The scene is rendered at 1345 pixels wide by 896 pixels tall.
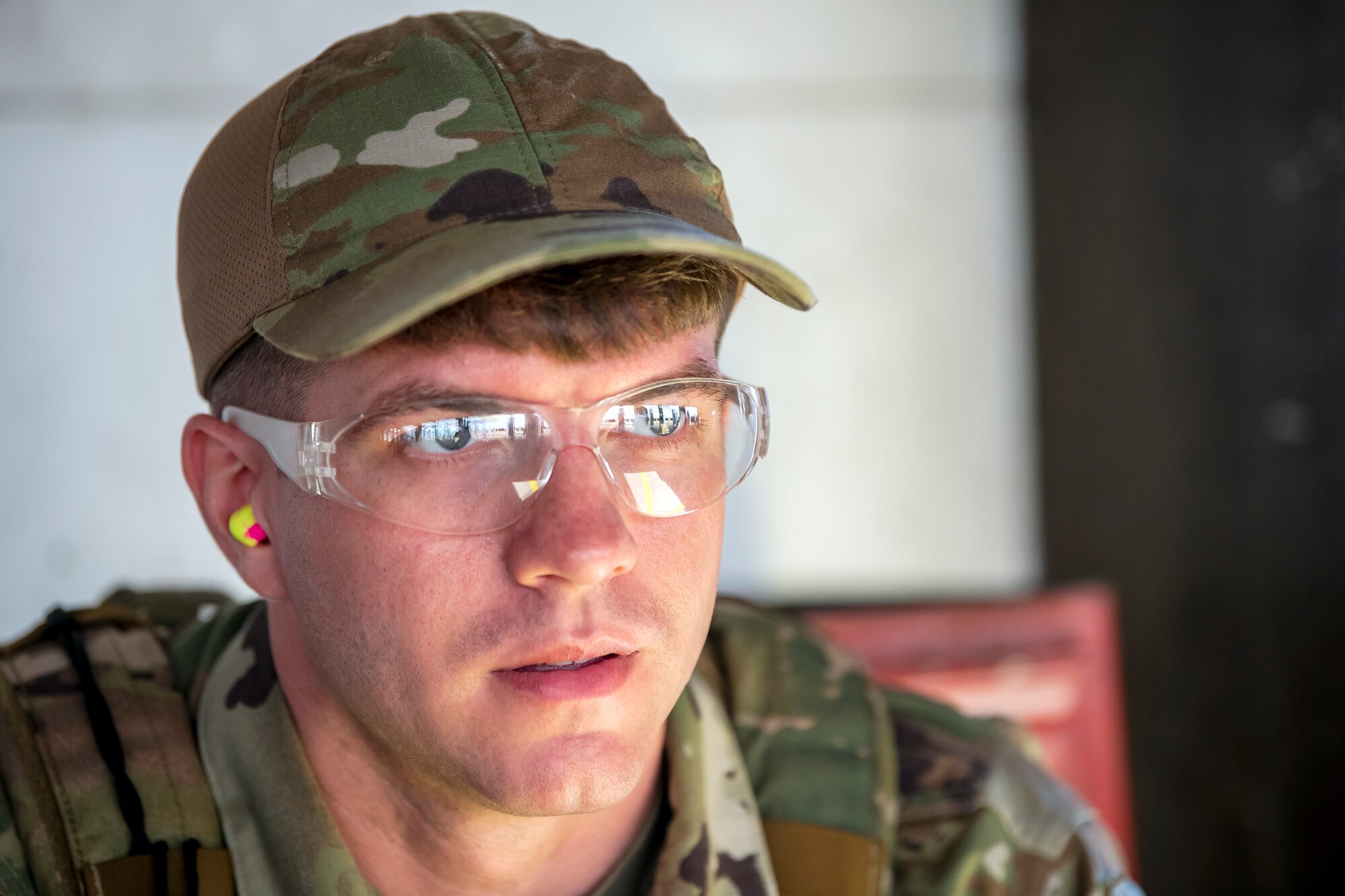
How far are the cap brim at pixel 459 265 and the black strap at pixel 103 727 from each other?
1.53 ft

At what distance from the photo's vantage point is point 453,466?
0.96m

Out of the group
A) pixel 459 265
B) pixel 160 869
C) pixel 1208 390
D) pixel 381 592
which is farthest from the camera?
pixel 1208 390

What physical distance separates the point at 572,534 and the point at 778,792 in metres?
0.52

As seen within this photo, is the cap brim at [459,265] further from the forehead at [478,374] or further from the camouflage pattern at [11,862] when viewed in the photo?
the camouflage pattern at [11,862]

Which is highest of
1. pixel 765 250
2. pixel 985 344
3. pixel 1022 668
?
pixel 765 250

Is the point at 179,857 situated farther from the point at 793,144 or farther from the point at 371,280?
the point at 793,144

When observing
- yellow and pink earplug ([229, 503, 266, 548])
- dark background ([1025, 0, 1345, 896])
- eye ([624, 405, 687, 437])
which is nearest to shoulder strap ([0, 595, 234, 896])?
yellow and pink earplug ([229, 503, 266, 548])

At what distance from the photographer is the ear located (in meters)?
1.09

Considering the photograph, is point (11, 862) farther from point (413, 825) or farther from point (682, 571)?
point (682, 571)

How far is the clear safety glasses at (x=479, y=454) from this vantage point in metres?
0.95

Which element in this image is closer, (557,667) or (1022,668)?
(557,667)

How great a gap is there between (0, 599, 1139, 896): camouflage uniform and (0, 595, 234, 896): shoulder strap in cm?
2

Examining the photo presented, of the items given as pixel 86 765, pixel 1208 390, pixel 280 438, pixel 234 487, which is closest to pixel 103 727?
pixel 86 765

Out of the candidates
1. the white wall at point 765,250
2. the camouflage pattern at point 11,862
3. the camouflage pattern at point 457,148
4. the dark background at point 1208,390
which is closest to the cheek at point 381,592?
the camouflage pattern at point 457,148
